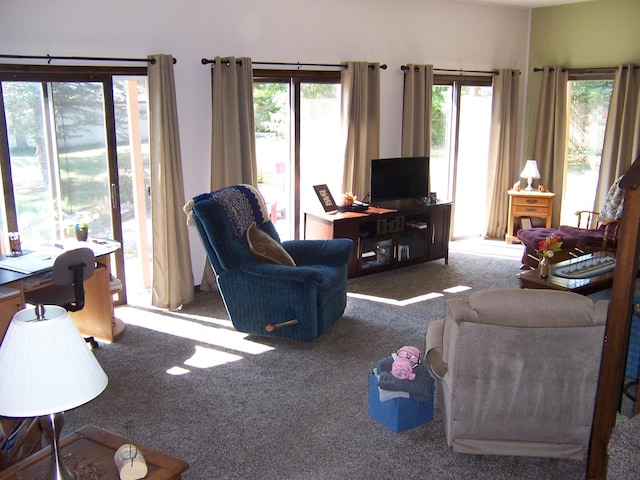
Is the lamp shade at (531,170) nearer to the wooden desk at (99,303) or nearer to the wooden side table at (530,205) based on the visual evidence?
the wooden side table at (530,205)

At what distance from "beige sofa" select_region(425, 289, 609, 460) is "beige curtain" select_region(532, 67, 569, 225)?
16.9ft

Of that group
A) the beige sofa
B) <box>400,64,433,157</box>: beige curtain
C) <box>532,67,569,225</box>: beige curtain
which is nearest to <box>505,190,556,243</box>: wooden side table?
<box>532,67,569,225</box>: beige curtain

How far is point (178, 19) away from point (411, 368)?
3.58 m

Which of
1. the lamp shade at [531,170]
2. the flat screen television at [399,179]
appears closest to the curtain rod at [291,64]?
the flat screen television at [399,179]

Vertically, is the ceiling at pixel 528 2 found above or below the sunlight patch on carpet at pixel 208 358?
above

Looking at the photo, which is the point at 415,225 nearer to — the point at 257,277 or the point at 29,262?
the point at 257,277

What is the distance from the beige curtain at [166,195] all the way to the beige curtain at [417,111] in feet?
8.98

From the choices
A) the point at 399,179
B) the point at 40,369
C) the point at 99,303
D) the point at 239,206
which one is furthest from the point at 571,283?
the point at 40,369

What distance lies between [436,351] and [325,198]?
2.95m

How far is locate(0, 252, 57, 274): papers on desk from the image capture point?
388 centimetres

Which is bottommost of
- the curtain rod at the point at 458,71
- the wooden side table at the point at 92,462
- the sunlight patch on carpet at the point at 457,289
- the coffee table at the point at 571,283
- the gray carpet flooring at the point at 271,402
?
the gray carpet flooring at the point at 271,402

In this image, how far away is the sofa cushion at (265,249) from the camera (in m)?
4.57

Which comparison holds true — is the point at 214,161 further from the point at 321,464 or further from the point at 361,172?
the point at 321,464

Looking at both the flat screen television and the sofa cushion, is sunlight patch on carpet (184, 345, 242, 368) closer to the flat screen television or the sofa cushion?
the sofa cushion
